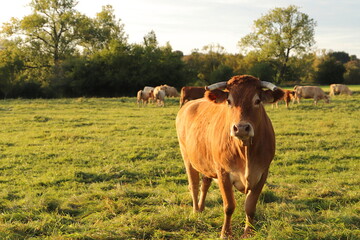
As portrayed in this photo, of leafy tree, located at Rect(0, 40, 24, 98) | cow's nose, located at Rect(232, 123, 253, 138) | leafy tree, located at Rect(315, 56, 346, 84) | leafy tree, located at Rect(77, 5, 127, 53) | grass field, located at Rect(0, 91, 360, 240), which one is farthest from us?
leafy tree, located at Rect(315, 56, 346, 84)

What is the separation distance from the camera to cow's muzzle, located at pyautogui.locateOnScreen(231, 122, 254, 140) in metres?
3.77

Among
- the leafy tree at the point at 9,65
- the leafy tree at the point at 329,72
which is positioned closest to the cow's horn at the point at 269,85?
the leafy tree at the point at 9,65

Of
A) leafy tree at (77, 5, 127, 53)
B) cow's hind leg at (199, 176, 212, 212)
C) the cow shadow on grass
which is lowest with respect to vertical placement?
the cow shadow on grass

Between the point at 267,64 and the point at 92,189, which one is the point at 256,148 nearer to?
the point at 92,189

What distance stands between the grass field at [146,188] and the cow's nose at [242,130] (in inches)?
50.1

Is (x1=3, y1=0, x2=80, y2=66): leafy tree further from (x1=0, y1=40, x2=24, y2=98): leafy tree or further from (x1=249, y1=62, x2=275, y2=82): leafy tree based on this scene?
(x1=249, y1=62, x2=275, y2=82): leafy tree

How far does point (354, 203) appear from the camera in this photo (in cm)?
562

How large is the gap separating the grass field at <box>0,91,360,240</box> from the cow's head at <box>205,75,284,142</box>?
1315 millimetres

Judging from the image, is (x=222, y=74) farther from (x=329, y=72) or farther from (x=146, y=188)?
(x=146, y=188)

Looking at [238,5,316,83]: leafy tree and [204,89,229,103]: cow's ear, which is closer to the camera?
[204,89,229,103]: cow's ear

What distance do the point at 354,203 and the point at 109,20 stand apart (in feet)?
175

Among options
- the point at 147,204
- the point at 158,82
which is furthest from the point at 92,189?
the point at 158,82

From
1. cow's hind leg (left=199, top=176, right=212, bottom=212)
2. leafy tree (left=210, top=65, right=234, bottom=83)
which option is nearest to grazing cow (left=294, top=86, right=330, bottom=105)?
cow's hind leg (left=199, top=176, right=212, bottom=212)

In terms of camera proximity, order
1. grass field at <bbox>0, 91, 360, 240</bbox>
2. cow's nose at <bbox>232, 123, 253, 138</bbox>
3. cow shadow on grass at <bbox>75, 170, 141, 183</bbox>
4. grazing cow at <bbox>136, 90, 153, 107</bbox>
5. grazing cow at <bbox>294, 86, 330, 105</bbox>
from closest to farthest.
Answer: cow's nose at <bbox>232, 123, 253, 138</bbox>
grass field at <bbox>0, 91, 360, 240</bbox>
cow shadow on grass at <bbox>75, 170, 141, 183</bbox>
grazing cow at <bbox>294, 86, 330, 105</bbox>
grazing cow at <bbox>136, 90, 153, 107</bbox>
